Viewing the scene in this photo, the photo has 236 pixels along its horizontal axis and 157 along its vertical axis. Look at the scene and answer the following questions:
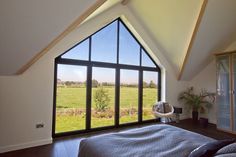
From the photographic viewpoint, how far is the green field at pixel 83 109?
3852 mm

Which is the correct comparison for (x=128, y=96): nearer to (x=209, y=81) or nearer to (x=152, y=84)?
(x=152, y=84)

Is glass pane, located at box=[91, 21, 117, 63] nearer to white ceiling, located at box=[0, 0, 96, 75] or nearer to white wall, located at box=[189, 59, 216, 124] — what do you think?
white ceiling, located at box=[0, 0, 96, 75]

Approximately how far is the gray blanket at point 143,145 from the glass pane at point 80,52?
8.28 feet

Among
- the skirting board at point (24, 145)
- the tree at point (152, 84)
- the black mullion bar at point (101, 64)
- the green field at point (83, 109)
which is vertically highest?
the black mullion bar at point (101, 64)

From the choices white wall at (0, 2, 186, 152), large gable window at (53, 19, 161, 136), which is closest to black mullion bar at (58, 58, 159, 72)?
large gable window at (53, 19, 161, 136)

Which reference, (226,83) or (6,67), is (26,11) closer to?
(6,67)

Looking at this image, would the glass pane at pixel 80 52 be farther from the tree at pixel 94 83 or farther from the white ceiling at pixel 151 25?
the white ceiling at pixel 151 25

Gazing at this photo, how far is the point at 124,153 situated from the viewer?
1.48 metres

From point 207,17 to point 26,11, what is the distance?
3543mm

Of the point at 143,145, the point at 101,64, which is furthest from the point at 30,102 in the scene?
the point at 143,145

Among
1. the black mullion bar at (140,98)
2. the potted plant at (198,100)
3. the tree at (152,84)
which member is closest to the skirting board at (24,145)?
the black mullion bar at (140,98)

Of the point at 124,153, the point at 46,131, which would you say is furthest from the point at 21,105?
the point at 124,153

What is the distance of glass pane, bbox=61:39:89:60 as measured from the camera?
12.7ft

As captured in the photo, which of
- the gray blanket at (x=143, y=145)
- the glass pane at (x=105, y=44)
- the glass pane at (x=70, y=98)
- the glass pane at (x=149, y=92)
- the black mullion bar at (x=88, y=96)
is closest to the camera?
the gray blanket at (x=143, y=145)
